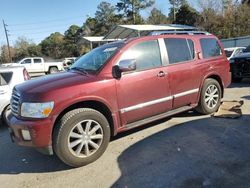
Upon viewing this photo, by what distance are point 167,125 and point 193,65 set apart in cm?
132

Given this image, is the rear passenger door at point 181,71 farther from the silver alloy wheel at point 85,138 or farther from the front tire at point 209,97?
the silver alloy wheel at point 85,138

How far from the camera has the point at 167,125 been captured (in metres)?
5.91

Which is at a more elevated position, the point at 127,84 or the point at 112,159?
the point at 127,84

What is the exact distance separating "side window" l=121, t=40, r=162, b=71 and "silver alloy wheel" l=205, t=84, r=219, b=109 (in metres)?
1.61

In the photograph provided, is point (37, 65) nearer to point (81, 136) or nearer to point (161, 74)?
point (161, 74)

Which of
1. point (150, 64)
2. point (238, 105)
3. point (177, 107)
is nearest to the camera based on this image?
point (150, 64)

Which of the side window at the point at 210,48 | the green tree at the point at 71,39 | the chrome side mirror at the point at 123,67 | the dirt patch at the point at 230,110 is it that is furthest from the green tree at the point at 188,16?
the chrome side mirror at the point at 123,67

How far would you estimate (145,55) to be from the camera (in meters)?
5.27

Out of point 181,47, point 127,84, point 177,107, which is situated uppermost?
point 181,47

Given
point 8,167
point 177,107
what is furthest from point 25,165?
point 177,107

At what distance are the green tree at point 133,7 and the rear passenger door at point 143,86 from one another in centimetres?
5325

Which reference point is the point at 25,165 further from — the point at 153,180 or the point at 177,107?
the point at 177,107

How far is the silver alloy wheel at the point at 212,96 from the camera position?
6.38 metres

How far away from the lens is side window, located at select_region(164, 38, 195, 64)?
18.5 ft
